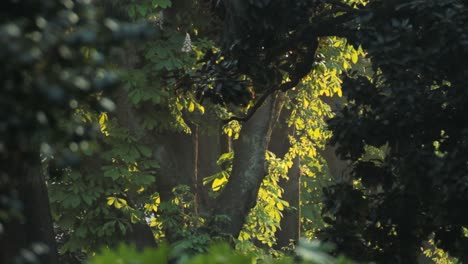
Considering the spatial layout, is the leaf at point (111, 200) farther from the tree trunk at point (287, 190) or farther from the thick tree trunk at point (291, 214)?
the tree trunk at point (287, 190)

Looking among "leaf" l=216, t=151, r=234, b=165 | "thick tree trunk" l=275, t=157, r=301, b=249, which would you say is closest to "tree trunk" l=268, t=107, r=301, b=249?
"thick tree trunk" l=275, t=157, r=301, b=249

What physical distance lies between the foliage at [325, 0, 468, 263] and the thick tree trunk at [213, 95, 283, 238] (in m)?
6.63

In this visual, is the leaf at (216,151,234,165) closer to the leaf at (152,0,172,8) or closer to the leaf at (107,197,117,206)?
the leaf at (107,197,117,206)

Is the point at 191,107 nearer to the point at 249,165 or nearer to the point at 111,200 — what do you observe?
the point at 249,165

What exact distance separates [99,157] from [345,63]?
492 cm

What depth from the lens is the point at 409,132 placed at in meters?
9.99

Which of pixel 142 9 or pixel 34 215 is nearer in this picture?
pixel 34 215

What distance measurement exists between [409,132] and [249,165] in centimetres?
789

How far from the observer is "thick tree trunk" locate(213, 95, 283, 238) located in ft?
57.9

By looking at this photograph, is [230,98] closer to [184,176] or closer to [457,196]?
[457,196]

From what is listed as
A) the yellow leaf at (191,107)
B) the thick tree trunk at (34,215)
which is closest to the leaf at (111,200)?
Result: the yellow leaf at (191,107)

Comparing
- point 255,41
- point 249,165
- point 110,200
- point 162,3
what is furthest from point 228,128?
point 255,41

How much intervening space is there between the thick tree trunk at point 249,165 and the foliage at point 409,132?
6632 mm

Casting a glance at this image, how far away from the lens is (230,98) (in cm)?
1103
